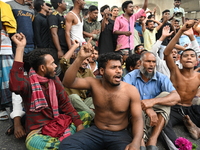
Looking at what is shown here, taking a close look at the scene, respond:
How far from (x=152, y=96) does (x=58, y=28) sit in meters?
2.61

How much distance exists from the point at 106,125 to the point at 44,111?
0.87 m

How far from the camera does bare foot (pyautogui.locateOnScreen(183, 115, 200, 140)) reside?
Result: 126 inches

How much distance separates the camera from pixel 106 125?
2574 millimetres

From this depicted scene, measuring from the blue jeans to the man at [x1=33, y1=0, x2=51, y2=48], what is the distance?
249 cm

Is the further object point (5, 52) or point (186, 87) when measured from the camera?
point (186, 87)

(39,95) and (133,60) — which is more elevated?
(133,60)

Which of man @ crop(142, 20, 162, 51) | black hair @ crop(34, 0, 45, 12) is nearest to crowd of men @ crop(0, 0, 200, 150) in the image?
black hair @ crop(34, 0, 45, 12)

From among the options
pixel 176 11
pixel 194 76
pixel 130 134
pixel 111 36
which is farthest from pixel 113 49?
pixel 176 11

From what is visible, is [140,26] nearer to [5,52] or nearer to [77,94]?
[77,94]

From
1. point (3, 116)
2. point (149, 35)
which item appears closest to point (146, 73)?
point (3, 116)

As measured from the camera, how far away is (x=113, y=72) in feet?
8.21

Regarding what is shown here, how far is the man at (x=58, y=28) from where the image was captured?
4.18 metres

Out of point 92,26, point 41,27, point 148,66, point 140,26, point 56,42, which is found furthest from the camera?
point 140,26

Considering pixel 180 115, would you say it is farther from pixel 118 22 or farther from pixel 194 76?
pixel 118 22
